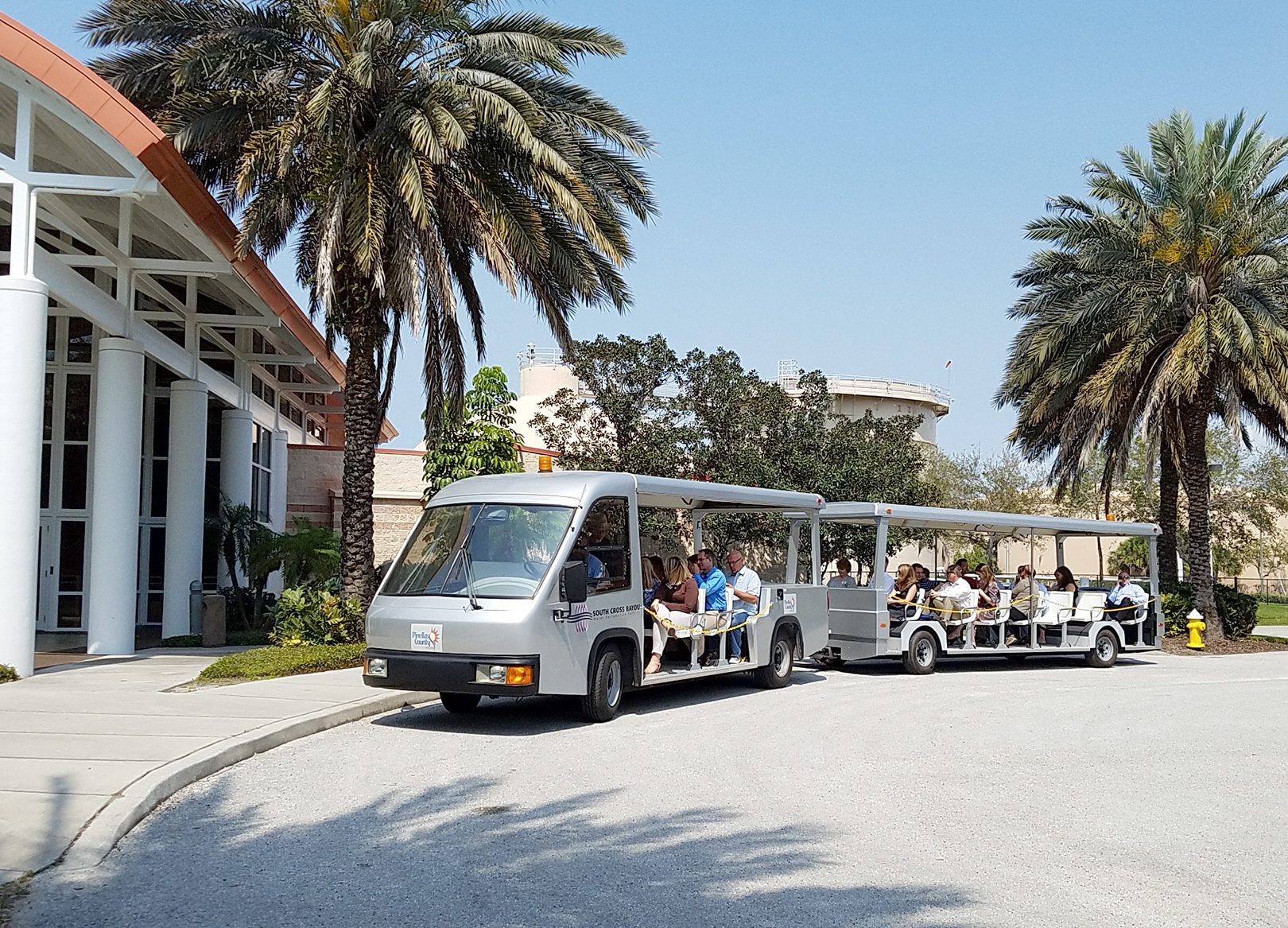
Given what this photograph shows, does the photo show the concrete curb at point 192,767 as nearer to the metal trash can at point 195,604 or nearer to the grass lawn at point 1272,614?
the metal trash can at point 195,604

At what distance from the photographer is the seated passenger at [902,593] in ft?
56.8

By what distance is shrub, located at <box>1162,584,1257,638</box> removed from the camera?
2528cm

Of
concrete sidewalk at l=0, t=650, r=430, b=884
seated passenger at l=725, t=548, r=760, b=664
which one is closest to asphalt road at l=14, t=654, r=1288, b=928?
concrete sidewalk at l=0, t=650, r=430, b=884

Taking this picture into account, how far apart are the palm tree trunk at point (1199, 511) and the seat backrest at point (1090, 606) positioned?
631 centimetres

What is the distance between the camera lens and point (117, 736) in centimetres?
940

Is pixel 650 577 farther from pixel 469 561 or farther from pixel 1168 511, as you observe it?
pixel 1168 511

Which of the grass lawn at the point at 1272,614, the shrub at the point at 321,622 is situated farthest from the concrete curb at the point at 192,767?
the grass lawn at the point at 1272,614

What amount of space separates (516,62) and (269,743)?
1020 centimetres

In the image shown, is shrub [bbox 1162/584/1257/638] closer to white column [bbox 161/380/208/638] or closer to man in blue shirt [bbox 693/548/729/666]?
man in blue shirt [bbox 693/548/729/666]

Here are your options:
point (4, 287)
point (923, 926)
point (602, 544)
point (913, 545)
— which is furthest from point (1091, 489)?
→ point (923, 926)

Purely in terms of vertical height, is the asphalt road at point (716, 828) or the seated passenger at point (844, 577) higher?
the seated passenger at point (844, 577)

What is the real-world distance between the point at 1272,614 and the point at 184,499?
3501 cm

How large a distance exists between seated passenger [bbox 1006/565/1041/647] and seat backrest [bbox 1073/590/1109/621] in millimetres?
951

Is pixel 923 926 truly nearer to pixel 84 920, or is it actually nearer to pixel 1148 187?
pixel 84 920
